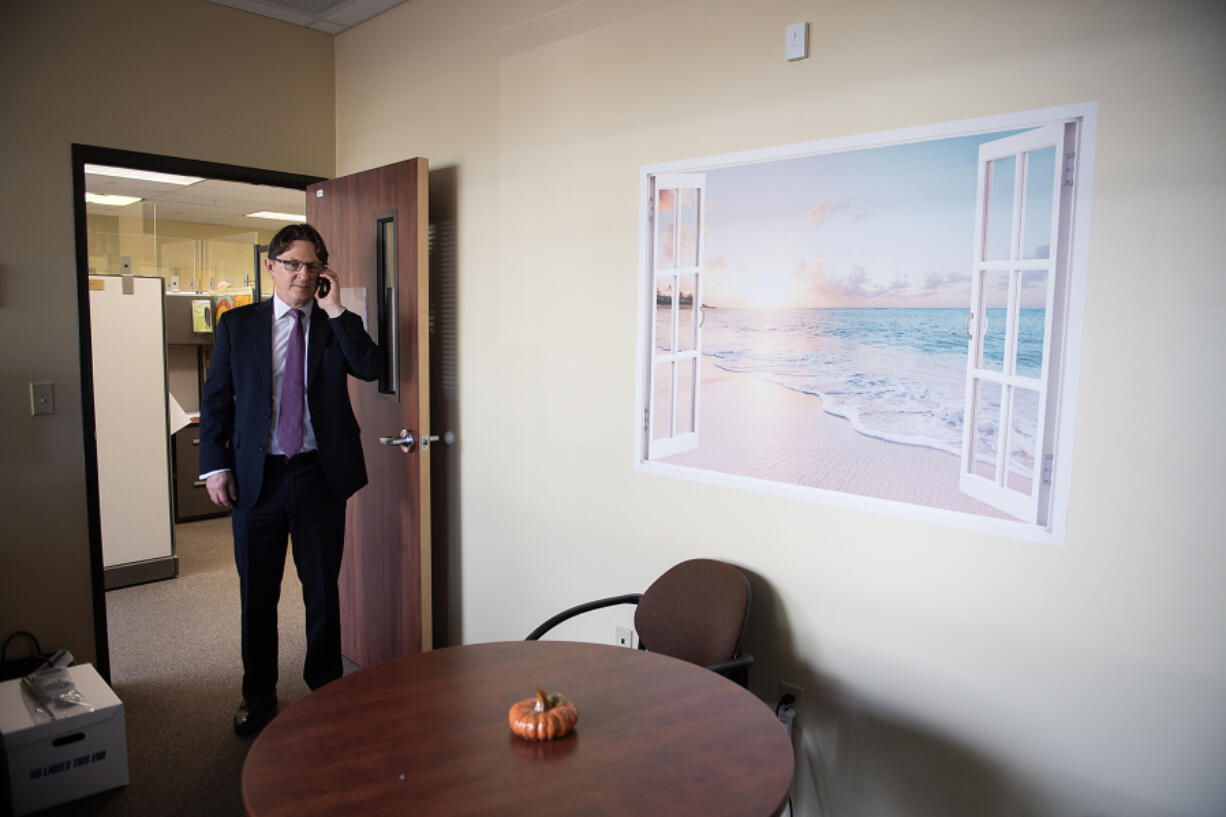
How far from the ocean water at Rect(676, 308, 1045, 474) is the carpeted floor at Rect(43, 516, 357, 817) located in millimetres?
2173

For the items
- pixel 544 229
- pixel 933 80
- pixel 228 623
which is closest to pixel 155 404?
pixel 228 623

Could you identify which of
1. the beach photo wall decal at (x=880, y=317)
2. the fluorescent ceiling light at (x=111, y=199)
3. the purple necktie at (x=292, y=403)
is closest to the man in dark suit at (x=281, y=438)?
the purple necktie at (x=292, y=403)

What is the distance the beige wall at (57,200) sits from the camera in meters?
2.91

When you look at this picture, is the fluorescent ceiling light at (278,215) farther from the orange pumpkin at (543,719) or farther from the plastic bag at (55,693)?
the orange pumpkin at (543,719)

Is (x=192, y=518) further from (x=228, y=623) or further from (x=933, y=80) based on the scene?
(x=933, y=80)

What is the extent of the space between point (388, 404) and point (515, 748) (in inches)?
80.6

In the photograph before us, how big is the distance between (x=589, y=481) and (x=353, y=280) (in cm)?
147

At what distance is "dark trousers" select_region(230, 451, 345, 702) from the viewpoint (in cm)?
280

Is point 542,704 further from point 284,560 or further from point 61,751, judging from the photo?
point 61,751

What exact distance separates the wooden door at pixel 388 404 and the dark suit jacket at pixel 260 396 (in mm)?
248

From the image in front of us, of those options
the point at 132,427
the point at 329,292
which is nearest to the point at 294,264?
the point at 329,292

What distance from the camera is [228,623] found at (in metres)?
3.92

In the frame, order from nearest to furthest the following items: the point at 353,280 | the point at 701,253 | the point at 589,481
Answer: the point at 701,253 → the point at 589,481 → the point at 353,280

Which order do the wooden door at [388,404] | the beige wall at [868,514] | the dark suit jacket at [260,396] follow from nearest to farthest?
the beige wall at [868,514] → the dark suit jacket at [260,396] → the wooden door at [388,404]
